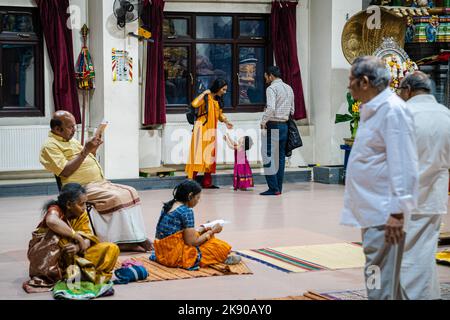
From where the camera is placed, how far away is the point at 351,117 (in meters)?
12.6

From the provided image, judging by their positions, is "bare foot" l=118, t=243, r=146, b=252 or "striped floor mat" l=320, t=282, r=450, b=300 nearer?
"striped floor mat" l=320, t=282, r=450, b=300

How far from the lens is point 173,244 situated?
6805 millimetres

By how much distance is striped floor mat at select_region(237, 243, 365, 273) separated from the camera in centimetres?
696

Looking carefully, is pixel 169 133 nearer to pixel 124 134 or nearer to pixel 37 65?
pixel 124 134

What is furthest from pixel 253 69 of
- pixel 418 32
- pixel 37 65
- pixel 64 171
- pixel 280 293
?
pixel 280 293

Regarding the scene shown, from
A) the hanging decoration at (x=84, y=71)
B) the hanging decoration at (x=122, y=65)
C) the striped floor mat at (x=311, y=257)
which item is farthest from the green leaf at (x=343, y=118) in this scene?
the striped floor mat at (x=311, y=257)

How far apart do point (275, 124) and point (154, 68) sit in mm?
2189

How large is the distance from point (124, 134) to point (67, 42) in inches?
57.8

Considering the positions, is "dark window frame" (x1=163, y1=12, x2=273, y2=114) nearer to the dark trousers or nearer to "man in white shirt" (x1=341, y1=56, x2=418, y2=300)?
the dark trousers

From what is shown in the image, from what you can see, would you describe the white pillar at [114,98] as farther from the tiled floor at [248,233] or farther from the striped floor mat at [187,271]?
the striped floor mat at [187,271]

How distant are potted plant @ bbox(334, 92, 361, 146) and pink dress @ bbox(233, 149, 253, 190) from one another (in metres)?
1.57

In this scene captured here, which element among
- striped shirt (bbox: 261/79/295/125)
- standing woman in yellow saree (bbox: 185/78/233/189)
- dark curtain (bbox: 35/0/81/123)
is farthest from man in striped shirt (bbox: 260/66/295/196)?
dark curtain (bbox: 35/0/81/123)

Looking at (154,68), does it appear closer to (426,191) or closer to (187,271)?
(187,271)

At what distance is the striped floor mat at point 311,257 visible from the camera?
696 cm
